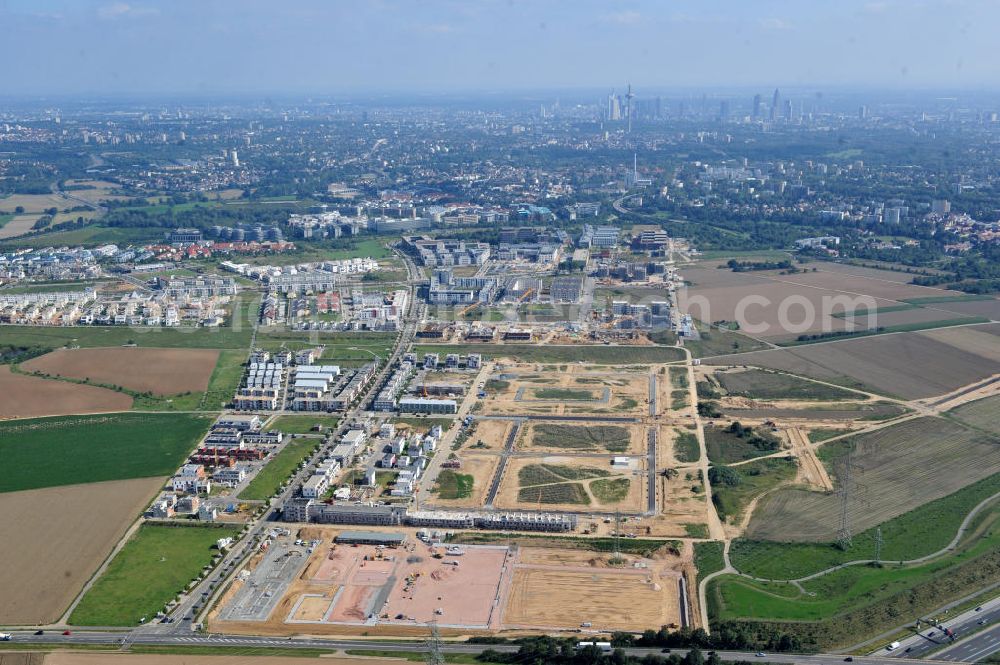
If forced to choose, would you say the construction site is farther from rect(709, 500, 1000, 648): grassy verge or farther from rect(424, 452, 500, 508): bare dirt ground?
rect(424, 452, 500, 508): bare dirt ground

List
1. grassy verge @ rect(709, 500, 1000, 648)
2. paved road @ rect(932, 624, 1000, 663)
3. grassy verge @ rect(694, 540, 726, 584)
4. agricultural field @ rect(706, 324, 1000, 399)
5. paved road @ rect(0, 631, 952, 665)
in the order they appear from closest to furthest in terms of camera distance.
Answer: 1. paved road @ rect(932, 624, 1000, 663)
2. paved road @ rect(0, 631, 952, 665)
3. grassy verge @ rect(709, 500, 1000, 648)
4. grassy verge @ rect(694, 540, 726, 584)
5. agricultural field @ rect(706, 324, 1000, 399)

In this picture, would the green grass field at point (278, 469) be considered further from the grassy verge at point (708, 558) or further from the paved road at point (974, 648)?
the paved road at point (974, 648)

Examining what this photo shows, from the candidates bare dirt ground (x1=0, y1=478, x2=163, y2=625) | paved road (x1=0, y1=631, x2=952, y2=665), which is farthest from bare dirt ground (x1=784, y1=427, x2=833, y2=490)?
bare dirt ground (x1=0, y1=478, x2=163, y2=625)

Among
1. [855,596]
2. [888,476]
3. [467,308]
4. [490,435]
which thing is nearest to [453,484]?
[490,435]

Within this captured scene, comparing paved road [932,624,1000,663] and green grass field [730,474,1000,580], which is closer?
paved road [932,624,1000,663]

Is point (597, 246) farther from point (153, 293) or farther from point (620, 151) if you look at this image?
point (620, 151)

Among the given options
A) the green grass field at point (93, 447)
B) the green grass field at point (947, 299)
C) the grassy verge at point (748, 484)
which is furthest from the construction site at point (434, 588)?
the green grass field at point (947, 299)
